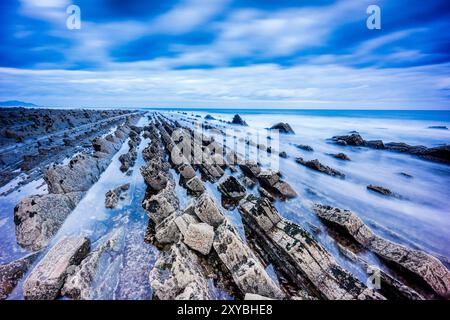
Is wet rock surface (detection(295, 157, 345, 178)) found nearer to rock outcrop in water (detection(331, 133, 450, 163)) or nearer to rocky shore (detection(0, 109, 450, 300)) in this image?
rocky shore (detection(0, 109, 450, 300))

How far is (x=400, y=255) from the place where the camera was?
4.26 meters

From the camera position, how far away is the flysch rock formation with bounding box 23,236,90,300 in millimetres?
3410

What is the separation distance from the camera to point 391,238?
215 inches

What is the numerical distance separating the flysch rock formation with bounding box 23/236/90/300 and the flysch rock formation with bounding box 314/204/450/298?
586 cm

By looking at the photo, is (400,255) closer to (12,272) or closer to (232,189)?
(232,189)

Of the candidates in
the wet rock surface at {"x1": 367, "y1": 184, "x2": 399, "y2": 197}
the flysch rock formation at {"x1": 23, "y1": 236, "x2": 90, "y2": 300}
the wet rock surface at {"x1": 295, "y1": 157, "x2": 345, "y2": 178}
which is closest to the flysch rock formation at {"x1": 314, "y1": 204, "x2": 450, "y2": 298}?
the wet rock surface at {"x1": 367, "y1": 184, "x2": 399, "y2": 197}

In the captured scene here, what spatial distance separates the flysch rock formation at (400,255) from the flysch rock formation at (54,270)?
5.86m

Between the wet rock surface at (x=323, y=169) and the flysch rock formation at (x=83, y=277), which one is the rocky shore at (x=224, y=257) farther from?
the wet rock surface at (x=323, y=169)

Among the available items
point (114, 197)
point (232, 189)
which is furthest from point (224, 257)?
point (114, 197)

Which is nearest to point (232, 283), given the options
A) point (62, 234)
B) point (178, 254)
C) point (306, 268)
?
point (178, 254)

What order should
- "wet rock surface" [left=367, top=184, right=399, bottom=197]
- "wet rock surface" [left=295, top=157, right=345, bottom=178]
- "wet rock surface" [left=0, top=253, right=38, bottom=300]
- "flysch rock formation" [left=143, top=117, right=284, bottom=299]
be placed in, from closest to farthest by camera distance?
"flysch rock formation" [left=143, top=117, right=284, bottom=299] < "wet rock surface" [left=0, top=253, right=38, bottom=300] < "wet rock surface" [left=367, top=184, right=399, bottom=197] < "wet rock surface" [left=295, top=157, right=345, bottom=178]

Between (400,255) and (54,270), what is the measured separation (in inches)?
259

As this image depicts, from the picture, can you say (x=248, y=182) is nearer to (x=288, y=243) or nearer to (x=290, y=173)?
(x=290, y=173)
